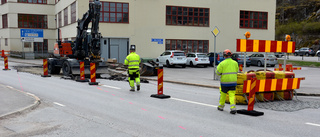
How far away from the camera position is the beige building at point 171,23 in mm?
32219

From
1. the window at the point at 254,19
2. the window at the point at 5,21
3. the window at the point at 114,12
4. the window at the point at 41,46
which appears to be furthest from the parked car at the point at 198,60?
the window at the point at 5,21

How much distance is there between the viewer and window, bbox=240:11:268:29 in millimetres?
37594

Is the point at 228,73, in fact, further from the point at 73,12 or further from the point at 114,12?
the point at 73,12

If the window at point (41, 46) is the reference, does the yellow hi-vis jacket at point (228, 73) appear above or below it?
below

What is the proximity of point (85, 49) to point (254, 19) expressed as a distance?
25383mm

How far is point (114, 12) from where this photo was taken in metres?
32.0

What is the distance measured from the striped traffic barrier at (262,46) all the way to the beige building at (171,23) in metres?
22.4

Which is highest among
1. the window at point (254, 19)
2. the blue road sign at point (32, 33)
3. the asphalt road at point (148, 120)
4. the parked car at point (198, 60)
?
the window at point (254, 19)

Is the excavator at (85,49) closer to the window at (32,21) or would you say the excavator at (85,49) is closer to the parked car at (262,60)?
the parked car at (262,60)

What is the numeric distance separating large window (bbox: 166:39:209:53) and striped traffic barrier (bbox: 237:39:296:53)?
24.0 metres

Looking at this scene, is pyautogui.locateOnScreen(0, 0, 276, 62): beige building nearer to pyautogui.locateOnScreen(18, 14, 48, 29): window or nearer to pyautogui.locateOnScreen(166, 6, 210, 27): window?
pyautogui.locateOnScreen(166, 6, 210, 27): window

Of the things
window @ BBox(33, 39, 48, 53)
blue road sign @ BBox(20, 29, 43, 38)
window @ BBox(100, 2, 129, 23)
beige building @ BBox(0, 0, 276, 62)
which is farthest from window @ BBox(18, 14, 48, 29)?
window @ BBox(100, 2, 129, 23)

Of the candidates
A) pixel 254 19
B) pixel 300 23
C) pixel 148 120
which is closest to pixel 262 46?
pixel 148 120

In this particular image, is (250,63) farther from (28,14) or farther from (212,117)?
(28,14)
